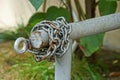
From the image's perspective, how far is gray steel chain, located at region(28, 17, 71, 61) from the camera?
0.82 metres

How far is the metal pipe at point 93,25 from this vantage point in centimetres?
89

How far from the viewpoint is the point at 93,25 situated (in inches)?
36.6

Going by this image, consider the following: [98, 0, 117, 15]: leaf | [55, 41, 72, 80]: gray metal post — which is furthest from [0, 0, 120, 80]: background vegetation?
[55, 41, 72, 80]: gray metal post

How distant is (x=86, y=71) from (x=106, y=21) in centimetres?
122

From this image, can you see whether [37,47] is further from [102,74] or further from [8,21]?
[8,21]

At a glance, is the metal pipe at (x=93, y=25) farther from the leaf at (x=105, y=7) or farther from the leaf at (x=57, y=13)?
the leaf at (x=57, y=13)

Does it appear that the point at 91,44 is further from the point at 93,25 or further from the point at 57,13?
the point at 93,25

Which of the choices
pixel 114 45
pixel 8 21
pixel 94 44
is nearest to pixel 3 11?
pixel 8 21

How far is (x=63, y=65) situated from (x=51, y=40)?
10 cm

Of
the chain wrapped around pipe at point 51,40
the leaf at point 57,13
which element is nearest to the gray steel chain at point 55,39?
the chain wrapped around pipe at point 51,40

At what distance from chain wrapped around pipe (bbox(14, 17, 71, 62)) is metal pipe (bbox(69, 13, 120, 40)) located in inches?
1.5

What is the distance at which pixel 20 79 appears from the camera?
214 centimetres

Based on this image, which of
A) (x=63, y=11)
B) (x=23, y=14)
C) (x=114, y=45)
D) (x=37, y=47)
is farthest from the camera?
(x=23, y=14)

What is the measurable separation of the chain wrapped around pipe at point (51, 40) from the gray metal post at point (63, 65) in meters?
0.02
